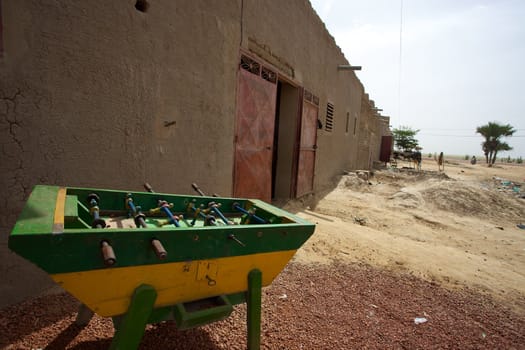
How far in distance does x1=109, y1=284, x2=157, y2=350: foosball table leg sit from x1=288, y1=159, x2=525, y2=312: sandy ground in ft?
7.28

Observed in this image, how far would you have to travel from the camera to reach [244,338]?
182 centimetres

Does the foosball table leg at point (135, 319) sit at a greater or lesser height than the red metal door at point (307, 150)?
lesser

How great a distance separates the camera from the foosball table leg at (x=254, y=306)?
145 centimetres

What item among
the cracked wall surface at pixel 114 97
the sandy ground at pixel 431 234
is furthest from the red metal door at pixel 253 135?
the sandy ground at pixel 431 234

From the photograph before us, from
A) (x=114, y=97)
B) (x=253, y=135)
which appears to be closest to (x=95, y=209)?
(x=114, y=97)

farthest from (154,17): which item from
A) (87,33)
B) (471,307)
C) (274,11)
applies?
(471,307)

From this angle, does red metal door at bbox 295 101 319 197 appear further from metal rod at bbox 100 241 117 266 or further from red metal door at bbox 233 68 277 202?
metal rod at bbox 100 241 117 266

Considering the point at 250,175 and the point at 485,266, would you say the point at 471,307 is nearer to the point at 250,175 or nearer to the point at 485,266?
the point at 485,266

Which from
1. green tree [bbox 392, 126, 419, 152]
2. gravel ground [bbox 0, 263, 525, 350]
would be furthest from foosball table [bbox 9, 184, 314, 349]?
green tree [bbox 392, 126, 419, 152]

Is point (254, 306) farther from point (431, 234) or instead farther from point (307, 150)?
point (307, 150)

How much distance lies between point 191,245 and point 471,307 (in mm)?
2814

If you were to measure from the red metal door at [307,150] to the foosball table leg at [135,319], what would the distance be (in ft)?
16.0

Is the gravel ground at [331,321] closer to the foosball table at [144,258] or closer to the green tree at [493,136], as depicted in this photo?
the foosball table at [144,258]

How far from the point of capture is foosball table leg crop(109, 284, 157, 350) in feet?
3.65
